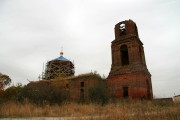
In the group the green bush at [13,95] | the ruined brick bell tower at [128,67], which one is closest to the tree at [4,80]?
the green bush at [13,95]

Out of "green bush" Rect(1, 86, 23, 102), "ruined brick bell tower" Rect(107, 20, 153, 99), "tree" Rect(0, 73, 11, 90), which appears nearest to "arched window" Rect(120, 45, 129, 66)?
"ruined brick bell tower" Rect(107, 20, 153, 99)

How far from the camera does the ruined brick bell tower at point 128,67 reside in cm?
1939

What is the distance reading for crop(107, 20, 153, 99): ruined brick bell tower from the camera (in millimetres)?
19391

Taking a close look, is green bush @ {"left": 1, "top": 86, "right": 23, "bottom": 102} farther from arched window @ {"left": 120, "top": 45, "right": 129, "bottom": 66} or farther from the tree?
arched window @ {"left": 120, "top": 45, "right": 129, "bottom": 66}

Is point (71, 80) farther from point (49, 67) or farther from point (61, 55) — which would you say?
point (61, 55)

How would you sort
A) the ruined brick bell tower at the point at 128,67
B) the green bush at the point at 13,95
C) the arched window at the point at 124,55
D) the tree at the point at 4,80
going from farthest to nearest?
the tree at the point at 4,80, the arched window at the point at 124,55, the ruined brick bell tower at the point at 128,67, the green bush at the point at 13,95

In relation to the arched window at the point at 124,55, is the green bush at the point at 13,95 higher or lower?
lower

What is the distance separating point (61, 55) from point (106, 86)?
1574 cm

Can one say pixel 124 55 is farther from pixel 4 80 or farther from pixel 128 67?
pixel 4 80

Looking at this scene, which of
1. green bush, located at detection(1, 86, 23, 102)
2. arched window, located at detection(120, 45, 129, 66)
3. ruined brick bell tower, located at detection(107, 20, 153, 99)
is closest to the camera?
green bush, located at detection(1, 86, 23, 102)

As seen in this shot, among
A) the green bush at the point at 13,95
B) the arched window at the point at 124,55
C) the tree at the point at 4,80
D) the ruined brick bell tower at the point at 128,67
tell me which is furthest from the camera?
the tree at the point at 4,80

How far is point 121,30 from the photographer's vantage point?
77.0 ft

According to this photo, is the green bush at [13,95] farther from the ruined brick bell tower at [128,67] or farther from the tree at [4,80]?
the tree at [4,80]

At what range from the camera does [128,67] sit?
20562 millimetres
